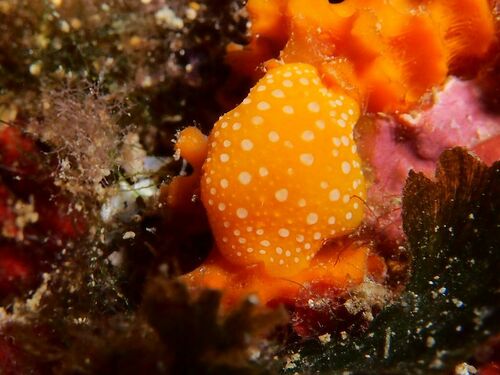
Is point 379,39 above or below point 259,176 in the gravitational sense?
above

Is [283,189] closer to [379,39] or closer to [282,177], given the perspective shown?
[282,177]

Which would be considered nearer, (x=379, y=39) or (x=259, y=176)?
(x=259, y=176)

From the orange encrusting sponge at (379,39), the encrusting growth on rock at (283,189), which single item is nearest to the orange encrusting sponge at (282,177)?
the encrusting growth on rock at (283,189)

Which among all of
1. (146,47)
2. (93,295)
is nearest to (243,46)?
(146,47)

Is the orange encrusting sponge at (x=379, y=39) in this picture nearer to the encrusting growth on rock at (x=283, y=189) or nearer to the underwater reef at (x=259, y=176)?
the underwater reef at (x=259, y=176)

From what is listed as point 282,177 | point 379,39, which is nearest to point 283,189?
point 282,177

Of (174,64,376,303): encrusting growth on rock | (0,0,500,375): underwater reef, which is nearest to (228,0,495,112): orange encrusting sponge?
(0,0,500,375): underwater reef
